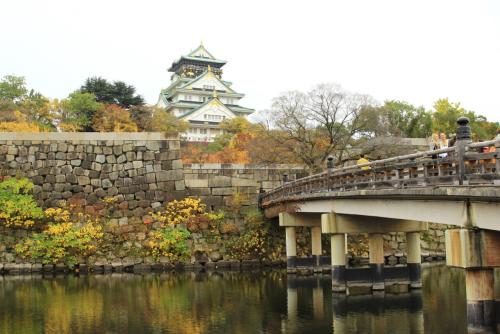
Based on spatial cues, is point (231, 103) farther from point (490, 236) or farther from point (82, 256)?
point (490, 236)

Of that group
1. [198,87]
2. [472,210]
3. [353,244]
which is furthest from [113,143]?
[198,87]

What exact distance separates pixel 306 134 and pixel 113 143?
10.4m

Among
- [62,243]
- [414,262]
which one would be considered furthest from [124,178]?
[414,262]

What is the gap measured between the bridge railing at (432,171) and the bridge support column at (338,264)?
Result: 5.53 feet

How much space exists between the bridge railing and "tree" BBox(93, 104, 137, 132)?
26036 mm

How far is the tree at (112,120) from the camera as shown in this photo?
41.0 m

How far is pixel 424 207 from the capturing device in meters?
11.7

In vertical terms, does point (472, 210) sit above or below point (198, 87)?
below

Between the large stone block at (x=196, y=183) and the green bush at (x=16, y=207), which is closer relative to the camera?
the green bush at (x=16, y=207)

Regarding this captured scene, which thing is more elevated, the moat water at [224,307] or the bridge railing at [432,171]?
the bridge railing at [432,171]

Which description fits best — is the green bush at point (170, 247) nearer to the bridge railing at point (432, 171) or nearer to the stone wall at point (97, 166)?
the stone wall at point (97, 166)

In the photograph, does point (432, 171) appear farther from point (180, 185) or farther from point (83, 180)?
point (83, 180)

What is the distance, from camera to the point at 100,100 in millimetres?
46750

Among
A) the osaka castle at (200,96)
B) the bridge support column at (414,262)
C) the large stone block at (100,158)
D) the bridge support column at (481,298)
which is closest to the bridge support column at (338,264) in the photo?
the bridge support column at (414,262)
